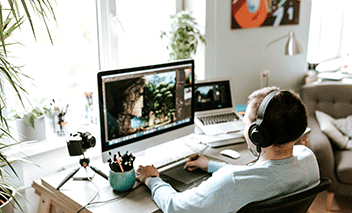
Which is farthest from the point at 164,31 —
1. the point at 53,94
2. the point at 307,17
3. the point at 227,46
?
the point at 307,17

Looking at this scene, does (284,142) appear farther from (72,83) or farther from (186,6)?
(186,6)

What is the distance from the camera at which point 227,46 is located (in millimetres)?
2814

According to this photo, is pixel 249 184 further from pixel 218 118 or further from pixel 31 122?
pixel 31 122

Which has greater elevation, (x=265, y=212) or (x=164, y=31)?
(x=164, y=31)

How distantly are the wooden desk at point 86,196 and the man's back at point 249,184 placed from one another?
22 centimetres

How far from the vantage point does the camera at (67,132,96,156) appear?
1.46 m

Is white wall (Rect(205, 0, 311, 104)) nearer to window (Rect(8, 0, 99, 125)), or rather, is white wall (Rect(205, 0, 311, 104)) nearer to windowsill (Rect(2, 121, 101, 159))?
window (Rect(8, 0, 99, 125))

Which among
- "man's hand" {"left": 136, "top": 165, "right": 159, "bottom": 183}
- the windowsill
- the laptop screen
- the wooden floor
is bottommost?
the wooden floor

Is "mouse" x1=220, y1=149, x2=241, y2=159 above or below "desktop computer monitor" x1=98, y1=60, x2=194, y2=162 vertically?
below

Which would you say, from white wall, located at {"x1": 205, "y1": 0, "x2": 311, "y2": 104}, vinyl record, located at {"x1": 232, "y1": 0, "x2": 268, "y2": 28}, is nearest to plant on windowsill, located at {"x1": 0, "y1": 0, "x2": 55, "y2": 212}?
white wall, located at {"x1": 205, "y1": 0, "x2": 311, "y2": 104}

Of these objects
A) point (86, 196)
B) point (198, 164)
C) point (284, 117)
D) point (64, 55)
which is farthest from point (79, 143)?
point (284, 117)

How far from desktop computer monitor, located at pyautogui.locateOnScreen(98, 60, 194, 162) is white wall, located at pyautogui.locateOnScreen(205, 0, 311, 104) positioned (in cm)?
90

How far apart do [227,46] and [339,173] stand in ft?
4.27

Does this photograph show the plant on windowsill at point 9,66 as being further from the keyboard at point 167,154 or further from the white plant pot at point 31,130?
the keyboard at point 167,154
